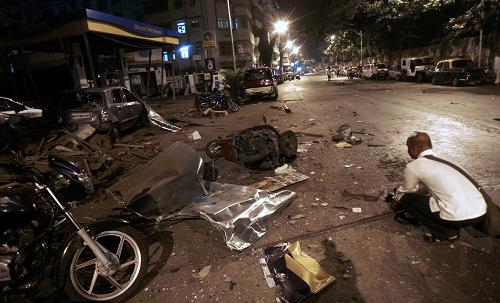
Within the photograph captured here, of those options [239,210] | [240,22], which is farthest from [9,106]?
[240,22]

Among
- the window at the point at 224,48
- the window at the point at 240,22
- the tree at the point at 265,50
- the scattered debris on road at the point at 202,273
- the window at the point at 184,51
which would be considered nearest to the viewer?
the scattered debris on road at the point at 202,273

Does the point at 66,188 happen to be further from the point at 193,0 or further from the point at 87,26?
the point at 193,0

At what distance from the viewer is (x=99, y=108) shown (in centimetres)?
966

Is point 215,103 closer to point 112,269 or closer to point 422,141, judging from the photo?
point 422,141

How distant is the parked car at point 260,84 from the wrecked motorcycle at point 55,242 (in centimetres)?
1736

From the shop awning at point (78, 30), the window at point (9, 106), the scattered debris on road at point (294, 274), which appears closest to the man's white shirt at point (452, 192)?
the scattered debris on road at point (294, 274)

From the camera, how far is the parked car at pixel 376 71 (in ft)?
117

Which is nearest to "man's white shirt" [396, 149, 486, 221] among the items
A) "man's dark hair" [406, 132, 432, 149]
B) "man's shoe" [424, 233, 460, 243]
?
"man's dark hair" [406, 132, 432, 149]

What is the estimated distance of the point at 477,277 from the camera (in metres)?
3.03

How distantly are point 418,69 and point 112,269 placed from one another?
97.4 ft

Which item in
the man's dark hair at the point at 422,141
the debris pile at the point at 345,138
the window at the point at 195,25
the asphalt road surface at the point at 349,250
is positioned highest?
the window at the point at 195,25

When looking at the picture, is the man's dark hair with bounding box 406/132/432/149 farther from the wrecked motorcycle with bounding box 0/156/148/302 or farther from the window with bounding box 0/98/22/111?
the window with bounding box 0/98/22/111

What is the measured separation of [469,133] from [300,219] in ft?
20.4

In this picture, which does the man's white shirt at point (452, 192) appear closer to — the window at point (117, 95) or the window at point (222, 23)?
the window at point (117, 95)
